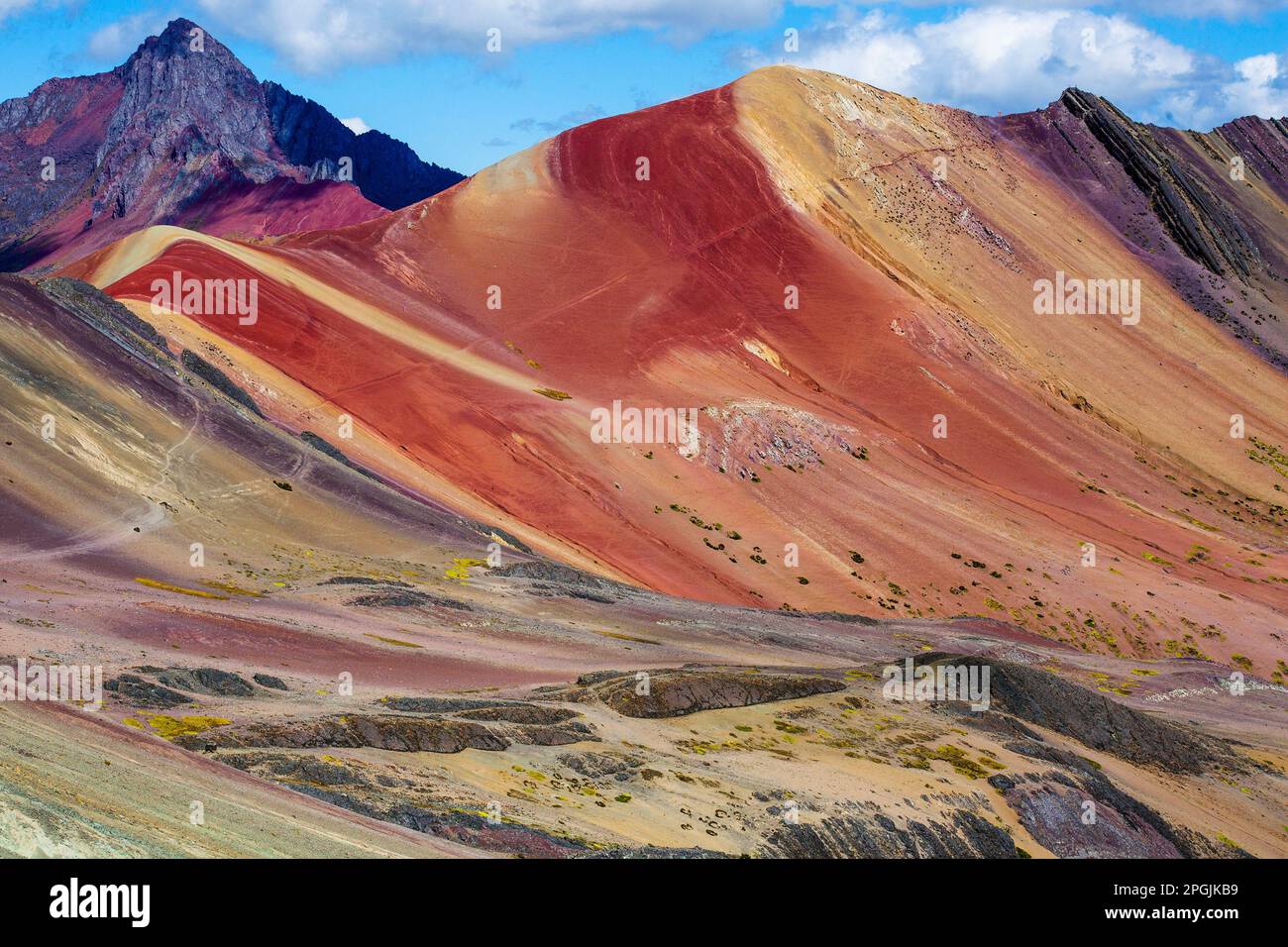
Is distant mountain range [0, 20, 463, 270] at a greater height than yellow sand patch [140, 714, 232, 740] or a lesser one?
greater

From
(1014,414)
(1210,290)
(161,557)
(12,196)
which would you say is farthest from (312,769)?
(12,196)

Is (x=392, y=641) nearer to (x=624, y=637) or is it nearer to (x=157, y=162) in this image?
(x=624, y=637)

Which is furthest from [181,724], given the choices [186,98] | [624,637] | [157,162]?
[186,98]

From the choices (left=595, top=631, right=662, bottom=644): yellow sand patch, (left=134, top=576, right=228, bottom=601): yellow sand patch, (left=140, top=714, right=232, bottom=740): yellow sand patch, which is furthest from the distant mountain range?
(left=140, top=714, right=232, bottom=740): yellow sand patch

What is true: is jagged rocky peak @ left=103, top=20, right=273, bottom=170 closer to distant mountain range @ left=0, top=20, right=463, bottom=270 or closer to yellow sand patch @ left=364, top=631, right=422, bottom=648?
distant mountain range @ left=0, top=20, right=463, bottom=270

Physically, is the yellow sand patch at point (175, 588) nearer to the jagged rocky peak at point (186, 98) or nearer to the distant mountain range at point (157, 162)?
the distant mountain range at point (157, 162)

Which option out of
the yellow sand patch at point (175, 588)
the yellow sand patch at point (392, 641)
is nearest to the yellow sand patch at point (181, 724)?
the yellow sand patch at point (392, 641)

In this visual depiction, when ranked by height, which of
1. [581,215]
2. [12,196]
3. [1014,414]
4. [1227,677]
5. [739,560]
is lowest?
[1227,677]
